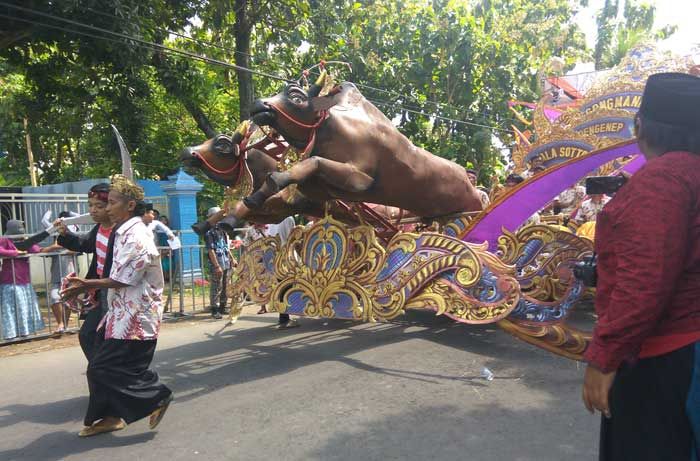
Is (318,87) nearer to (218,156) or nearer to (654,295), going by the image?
(218,156)

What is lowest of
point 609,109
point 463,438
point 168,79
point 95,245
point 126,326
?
point 463,438

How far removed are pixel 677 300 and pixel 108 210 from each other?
322 cm

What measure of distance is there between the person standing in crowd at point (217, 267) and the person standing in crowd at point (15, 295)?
2.35 meters

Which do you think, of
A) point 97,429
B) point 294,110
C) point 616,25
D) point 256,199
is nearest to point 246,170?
point 294,110

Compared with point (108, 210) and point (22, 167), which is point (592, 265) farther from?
point (22, 167)

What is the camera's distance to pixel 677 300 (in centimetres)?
162

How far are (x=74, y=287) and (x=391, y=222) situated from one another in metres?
3.86

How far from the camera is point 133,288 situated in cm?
348

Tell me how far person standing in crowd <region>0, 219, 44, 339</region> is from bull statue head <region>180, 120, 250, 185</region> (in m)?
2.65

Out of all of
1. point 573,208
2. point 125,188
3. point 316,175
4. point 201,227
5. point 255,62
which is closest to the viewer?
point 125,188

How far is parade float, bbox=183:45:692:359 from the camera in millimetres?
4789

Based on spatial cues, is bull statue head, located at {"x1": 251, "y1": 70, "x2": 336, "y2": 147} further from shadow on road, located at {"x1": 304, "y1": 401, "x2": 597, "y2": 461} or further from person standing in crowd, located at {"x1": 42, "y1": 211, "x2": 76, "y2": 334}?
person standing in crowd, located at {"x1": 42, "y1": 211, "x2": 76, "y2": 334}

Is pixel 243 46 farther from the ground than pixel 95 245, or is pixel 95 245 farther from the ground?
pixel 243 46

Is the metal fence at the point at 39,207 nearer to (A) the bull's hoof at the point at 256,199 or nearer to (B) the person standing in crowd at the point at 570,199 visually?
(A) the bull's hoof at the point at 256,199
